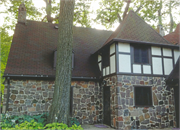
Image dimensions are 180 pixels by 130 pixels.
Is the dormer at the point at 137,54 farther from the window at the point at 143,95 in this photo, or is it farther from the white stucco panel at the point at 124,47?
the window at the point at 143,95

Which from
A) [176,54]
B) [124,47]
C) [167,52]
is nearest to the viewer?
[124,47]

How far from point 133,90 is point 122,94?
2.13ft

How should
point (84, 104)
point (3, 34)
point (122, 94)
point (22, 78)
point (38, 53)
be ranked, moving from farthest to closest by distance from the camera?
point (3, 34), point (38, 53), point (84, 104), point (22, 78), point (122, 94)

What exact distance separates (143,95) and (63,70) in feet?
15.2

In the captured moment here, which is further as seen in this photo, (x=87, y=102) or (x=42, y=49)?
(x=42, y=49)

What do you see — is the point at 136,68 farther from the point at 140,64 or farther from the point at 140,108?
the point at 140,108

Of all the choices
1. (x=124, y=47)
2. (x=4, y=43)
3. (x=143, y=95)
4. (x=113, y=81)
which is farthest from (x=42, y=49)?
(x=4, y=43)

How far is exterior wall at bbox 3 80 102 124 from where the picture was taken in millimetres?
8641

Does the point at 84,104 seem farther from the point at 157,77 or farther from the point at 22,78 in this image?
the point at 157,77

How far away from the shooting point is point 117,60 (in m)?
8.41

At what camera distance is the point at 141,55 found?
8.94 m

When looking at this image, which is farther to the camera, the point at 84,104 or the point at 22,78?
the point at 84,104

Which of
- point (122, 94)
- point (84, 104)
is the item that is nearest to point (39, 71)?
point (84, 104)

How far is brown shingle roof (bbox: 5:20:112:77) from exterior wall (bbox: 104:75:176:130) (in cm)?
216
